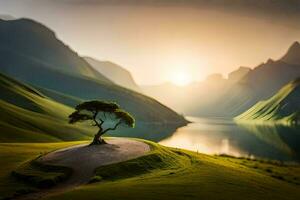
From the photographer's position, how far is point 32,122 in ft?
398

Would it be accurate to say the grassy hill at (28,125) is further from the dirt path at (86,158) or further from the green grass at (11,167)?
the dirt path at (86,158)

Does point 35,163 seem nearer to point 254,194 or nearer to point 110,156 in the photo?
point 110,156

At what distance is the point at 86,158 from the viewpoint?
169 feet

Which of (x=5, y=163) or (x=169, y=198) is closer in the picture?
(x=169, y=198)

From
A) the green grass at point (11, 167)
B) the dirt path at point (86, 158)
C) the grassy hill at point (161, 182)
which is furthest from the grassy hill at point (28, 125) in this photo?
the dirt path at point (86, 158)

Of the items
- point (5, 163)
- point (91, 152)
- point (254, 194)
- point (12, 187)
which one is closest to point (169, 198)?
point (254, 194)

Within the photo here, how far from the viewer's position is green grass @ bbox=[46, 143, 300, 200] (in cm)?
3612

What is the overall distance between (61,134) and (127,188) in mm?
94207

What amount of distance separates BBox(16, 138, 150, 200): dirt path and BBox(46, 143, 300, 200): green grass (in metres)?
1.82

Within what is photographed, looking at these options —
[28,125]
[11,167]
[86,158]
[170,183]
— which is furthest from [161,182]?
[28,125]

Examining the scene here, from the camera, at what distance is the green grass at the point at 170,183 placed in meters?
36.1

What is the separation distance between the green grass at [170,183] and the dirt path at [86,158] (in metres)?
1.82

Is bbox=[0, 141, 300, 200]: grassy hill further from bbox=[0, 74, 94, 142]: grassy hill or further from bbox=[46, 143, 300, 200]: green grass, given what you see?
bbox=[0, 74, 94, 142]: grassy hill

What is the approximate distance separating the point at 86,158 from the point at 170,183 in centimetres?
1551
